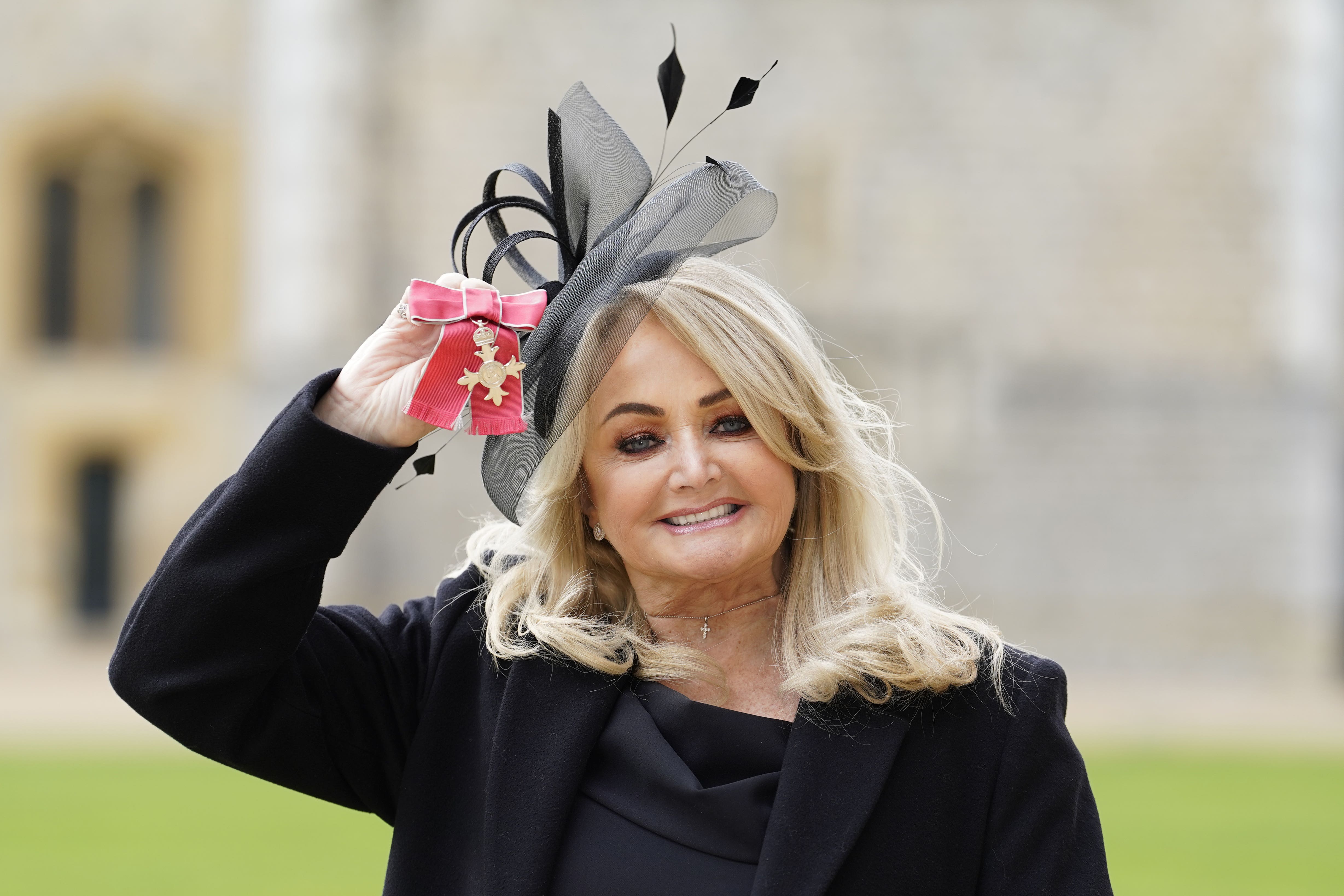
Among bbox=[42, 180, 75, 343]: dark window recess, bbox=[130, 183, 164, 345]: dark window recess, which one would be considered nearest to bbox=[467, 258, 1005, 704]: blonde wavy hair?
bbox=[130, 183, 164, 345]: dark window recess

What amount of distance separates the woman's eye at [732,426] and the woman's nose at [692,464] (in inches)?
1.5

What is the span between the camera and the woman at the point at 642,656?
2039 millimetres

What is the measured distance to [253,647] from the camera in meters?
2.05

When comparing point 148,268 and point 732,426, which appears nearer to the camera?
point 732,426

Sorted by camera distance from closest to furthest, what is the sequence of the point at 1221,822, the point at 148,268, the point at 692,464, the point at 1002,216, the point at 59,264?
the point at 692,464 → the point at 1221,822 → the point at 1002,216 → the point at 59,264 → the point at 148,268

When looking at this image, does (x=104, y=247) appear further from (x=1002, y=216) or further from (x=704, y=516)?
(x=704, y=516)

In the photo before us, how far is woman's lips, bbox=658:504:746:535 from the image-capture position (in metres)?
2.21

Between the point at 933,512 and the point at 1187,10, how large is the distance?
16293mm

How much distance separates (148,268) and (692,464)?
1684 centimetres

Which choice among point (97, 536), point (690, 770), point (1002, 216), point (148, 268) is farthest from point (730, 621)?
point (148, 268)

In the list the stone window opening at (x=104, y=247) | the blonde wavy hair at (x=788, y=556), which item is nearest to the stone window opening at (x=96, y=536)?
the stone window opening at (x=104, y=247)

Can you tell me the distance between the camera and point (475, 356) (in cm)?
210

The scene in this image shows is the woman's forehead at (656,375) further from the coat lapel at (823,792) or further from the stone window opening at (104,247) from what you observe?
the stone window opening at (104,247)

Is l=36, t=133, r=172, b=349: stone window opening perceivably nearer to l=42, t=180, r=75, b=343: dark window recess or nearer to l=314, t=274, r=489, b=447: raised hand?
l=42, t=180, r=75, b=343: dark window recess
